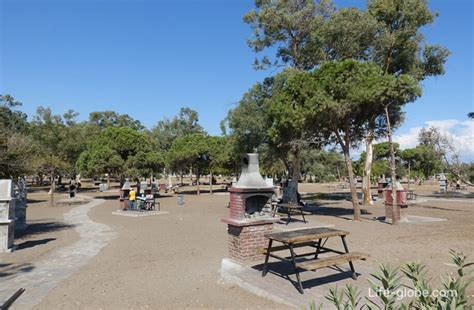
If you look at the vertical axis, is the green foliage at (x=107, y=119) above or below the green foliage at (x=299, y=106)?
above

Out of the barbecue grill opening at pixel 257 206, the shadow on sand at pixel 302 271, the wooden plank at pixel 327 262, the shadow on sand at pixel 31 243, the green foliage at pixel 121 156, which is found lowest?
the shadow on sand at pixel 31 243

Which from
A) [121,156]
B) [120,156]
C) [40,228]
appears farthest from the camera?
[121,156]

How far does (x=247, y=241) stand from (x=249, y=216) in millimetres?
667

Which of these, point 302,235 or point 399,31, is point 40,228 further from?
point 399,31

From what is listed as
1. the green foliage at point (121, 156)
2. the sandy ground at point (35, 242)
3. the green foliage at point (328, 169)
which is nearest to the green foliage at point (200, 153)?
the green foliage at point (121, 156)

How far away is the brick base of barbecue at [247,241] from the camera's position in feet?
23.2

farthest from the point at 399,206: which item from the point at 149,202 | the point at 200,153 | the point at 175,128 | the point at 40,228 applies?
the point at 175,128

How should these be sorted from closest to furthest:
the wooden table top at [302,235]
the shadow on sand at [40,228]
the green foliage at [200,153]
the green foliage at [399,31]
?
the wooden table top at [302,235] < the shadow on sand at [40,228] < the green foliage at [399,31] < the green foliage at [200,153]

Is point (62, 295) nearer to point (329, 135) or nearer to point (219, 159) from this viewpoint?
point (329, 135)

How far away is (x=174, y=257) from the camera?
8742mm

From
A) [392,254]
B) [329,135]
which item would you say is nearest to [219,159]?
[329,135]

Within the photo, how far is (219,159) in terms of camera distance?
1369 inches

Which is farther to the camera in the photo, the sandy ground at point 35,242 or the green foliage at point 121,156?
the green foliage at point 121,156

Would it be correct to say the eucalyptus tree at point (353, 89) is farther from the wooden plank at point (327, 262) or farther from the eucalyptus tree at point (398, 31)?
the wooden plank at point (327, 262)
